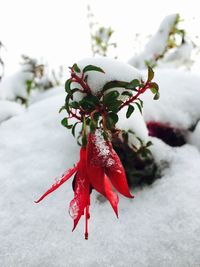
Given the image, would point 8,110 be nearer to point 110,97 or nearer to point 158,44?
point 158,44

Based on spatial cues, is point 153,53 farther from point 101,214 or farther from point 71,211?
point 71,211

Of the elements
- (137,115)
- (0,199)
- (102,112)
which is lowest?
(0,199)

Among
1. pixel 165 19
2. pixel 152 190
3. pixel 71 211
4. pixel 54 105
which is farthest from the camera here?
pixel 165 19

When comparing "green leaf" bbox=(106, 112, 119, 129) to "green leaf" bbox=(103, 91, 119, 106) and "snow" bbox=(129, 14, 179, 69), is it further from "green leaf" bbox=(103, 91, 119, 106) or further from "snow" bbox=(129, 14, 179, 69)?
"snow" bbox=(129, 14, 179, 69)

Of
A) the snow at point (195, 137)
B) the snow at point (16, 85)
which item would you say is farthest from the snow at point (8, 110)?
the snow at point (195, 137)

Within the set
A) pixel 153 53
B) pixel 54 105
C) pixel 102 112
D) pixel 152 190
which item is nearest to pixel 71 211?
pixel 102 112

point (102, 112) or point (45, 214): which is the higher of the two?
point (102, 112)

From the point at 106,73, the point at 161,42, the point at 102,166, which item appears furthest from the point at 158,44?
the point at 102,166
